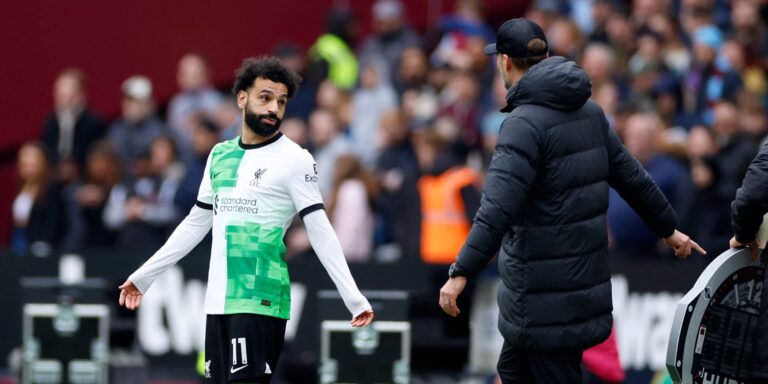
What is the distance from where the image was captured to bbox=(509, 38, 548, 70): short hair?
8430mm

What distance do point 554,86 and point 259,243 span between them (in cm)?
179

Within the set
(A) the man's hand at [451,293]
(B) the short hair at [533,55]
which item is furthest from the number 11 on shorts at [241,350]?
(B) the short hair at [533,55]

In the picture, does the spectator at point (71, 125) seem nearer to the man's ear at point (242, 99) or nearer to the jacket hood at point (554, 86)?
the man's ear at point (242, 99)

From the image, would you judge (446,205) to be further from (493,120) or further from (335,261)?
(335,261)

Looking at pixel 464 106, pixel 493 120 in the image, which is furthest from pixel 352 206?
pixel 464 106

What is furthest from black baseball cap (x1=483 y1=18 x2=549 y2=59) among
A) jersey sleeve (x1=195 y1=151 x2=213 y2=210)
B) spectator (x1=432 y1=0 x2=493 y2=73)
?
spectator (x1=432 y1=0 x2=493 y2=73)

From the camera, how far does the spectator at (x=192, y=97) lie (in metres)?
18.2

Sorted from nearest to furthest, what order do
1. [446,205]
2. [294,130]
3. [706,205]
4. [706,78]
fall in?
[706,205] < [446,205] < [294,130] < [706,78]

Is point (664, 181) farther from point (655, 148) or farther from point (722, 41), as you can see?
point (722, 41)

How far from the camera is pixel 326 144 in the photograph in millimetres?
16781

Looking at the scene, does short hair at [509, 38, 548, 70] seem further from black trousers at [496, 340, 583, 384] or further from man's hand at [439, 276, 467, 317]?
black trousers at [496, 340, 583, 384]

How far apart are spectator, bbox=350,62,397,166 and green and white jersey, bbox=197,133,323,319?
9024 mm

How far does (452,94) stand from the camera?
1773 centimetres

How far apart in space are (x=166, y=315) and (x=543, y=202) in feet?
24.7
